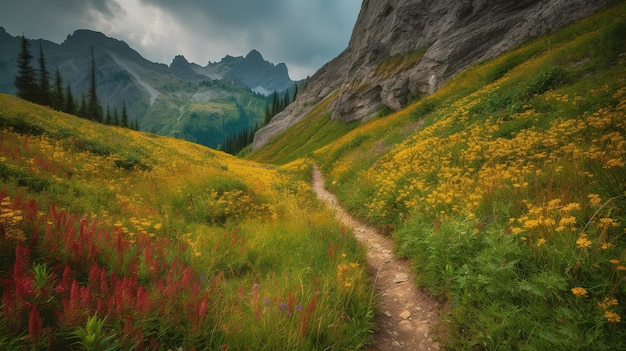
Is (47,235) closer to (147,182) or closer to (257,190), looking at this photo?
(147,182)

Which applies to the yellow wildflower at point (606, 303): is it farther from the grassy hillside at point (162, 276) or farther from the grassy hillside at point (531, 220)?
the grassy hillside at point (162, 276)

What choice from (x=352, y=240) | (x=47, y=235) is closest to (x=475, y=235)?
(x=352, y=240)

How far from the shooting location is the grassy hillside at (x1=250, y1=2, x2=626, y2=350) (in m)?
3.10

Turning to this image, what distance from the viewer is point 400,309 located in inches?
189

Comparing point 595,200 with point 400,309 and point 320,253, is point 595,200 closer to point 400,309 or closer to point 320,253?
point 400,309

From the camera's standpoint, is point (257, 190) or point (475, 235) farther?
point (257, 190)

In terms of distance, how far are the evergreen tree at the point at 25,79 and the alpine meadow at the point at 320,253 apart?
66211 mm

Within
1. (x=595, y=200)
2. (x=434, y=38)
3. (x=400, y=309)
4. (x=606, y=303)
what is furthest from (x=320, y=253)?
(x=434, y=38)

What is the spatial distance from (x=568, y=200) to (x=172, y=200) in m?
9.43

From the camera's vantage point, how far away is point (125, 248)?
3980mm

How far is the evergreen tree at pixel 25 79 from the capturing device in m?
53.3

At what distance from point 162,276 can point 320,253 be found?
288 centimetres

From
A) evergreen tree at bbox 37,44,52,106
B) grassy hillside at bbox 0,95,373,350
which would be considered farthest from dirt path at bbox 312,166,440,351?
evergreen tree at bbox 37,44,52,106

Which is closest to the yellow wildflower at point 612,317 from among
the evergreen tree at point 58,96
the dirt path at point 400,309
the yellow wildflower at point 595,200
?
the yellow wildflower at point 595,200
